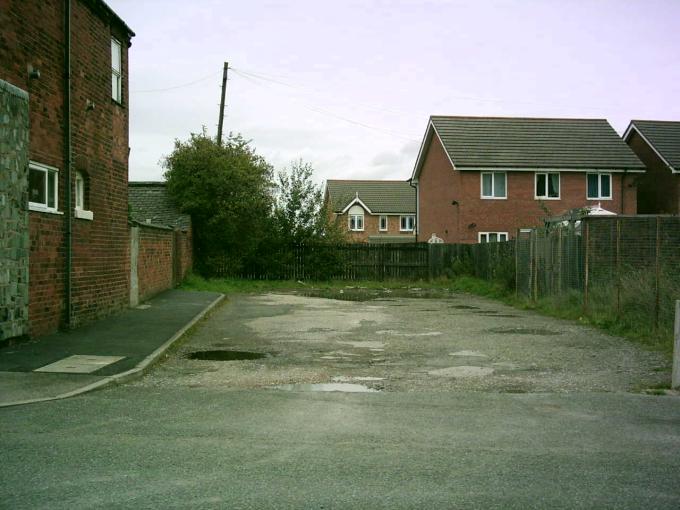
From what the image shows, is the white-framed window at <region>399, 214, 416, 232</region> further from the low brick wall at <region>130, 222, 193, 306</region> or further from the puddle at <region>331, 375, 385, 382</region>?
the puddle at <region>331, 375, 385, 382</region>

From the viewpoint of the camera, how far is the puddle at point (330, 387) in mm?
8625

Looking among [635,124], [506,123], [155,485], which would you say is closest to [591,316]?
[155,485]

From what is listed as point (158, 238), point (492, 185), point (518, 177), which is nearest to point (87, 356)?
point (158, 238)

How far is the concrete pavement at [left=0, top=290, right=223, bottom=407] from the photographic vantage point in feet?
27.1

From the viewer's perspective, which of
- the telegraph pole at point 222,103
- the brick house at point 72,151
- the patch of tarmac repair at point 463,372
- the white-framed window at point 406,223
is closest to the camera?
the patch of tarmac repair at point 463,372

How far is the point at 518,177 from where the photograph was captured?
3738 cm

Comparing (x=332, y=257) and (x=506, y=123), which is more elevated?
(x=506, y=123)

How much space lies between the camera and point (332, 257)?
34.5m

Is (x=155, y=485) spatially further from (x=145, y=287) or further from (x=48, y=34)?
(x=145, y=287)

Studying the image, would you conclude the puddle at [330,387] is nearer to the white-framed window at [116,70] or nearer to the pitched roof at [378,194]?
the white-framed window at [116,70]

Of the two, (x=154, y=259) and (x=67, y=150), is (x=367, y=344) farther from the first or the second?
(x=154, y=259)

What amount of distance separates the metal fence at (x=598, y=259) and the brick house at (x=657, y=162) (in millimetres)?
19946

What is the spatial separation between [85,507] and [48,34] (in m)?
10.3

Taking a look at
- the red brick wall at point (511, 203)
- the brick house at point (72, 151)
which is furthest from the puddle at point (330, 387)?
the red brick wall at point (511, 203)
